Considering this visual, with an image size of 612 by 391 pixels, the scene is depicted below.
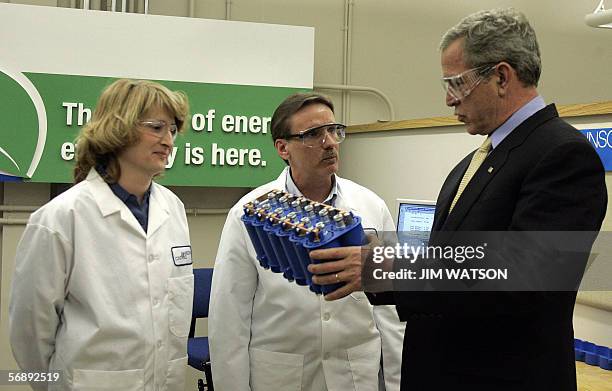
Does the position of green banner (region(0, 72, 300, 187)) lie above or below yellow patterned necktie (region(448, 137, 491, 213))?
above

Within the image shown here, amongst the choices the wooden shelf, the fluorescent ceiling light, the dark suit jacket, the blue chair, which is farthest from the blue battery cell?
the fluorescent ceiling light

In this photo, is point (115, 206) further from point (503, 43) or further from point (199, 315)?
point (199, 315)

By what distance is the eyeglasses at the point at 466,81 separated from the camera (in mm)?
1533

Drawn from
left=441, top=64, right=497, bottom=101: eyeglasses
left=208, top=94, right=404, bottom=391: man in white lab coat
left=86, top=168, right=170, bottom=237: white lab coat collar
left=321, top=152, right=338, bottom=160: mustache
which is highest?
left=441, top=64, right=497, bottom=101: eyeglasses

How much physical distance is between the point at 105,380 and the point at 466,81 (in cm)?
123

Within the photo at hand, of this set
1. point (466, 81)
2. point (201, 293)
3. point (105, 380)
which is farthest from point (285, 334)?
point (201, 293)

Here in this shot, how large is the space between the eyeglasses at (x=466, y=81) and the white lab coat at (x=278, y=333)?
74cm

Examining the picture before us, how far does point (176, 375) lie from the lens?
6.68 ft

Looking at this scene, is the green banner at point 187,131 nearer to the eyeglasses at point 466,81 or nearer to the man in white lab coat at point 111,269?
the man in white lab coat at point 111,269

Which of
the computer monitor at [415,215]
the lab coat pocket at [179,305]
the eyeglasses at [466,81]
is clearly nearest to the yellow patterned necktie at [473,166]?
the eyeglasses at [466,81]

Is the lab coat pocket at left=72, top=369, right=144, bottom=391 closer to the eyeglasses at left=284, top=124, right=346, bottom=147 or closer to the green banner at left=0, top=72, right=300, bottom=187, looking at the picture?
the eyeglasses at left=284, top=124, right=346, bottom=147

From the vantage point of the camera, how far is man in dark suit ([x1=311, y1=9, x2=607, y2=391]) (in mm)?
1363

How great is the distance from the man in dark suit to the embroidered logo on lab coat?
2.40 feet

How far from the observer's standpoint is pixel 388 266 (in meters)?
1.50
